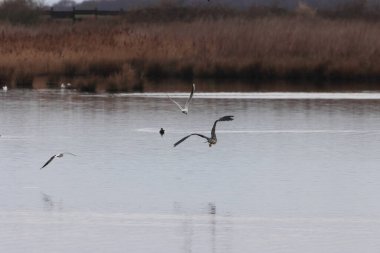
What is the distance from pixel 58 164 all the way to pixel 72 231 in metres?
4.37

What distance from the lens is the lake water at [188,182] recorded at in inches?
393

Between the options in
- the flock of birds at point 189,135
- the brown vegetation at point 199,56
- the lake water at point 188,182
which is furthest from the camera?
the brown vegetation at point 199,56

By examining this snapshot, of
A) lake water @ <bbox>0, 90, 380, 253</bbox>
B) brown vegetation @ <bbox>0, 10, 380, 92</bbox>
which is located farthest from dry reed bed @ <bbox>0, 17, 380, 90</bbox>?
lake water @ <bbox>0, 90, 380, 253</bbox>

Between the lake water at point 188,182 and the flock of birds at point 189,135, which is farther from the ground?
the flock of birds at point 189,135

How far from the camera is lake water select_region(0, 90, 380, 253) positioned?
998 centimetres

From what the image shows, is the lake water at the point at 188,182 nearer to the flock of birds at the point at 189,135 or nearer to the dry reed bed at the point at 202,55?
the flock of birds at the point at 189,135

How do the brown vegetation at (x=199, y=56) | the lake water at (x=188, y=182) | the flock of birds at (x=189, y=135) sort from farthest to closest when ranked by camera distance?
1. the brown vegetation at (x=199, y=56)
2. the flock of birds at (x=189, y=135)
3. the lake water at (x=188, y=182)

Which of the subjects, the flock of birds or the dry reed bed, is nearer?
the flock of birds

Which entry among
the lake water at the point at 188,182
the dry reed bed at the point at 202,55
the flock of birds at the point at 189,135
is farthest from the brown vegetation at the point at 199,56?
the lake water at the point at 188,182

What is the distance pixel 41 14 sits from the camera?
167 ft

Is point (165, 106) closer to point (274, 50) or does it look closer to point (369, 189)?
point (274, 50)

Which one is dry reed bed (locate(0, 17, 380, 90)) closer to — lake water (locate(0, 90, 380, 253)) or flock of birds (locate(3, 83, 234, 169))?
flock of birds (locate(3, 83, 234, 169))

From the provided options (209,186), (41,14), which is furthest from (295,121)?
(41,14)

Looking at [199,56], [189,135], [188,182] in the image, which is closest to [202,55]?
[199,56]
